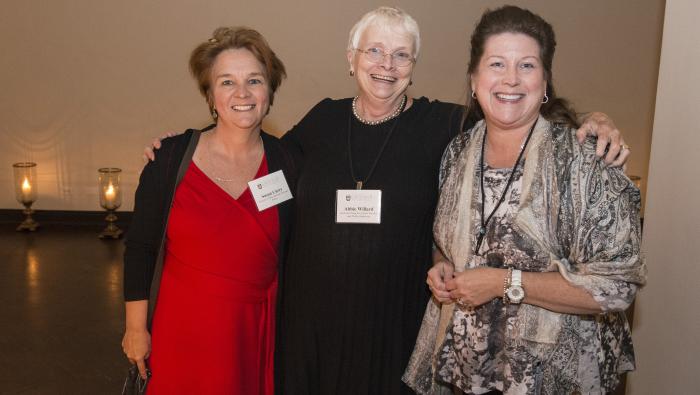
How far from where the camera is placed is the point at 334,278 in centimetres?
263

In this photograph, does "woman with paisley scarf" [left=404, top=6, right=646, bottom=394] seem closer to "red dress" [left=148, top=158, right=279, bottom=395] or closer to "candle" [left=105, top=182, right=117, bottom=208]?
"red dress" [left=148, top=158, right=279, bottom=395]

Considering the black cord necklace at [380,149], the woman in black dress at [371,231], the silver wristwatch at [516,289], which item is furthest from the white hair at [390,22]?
the silver wristwatch at [516,289]

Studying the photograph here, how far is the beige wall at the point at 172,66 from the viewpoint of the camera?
22.2ft

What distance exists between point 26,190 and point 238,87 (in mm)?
5036

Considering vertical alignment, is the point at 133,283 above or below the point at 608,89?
below

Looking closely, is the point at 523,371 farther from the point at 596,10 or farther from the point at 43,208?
the point at 43,208

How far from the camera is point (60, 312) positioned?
5.05 metres

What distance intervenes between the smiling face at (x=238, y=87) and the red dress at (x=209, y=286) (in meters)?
0.22

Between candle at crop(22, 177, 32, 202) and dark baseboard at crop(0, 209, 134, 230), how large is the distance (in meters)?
0.29

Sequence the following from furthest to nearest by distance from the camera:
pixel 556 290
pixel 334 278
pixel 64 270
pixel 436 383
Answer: pixel 64 270 < pixel 334 278 < pixel 436 383 < pixel 556 290

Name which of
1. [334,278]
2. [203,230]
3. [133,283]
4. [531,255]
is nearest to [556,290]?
[531,255]

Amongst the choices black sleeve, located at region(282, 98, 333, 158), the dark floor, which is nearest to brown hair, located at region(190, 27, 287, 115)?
black sleeve, located at region(282, 98, 333, 158)

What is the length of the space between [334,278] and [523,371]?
804mm

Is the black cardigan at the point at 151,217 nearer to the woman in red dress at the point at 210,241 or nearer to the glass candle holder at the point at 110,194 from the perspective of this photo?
the woman in red dress at the point at 210,241
